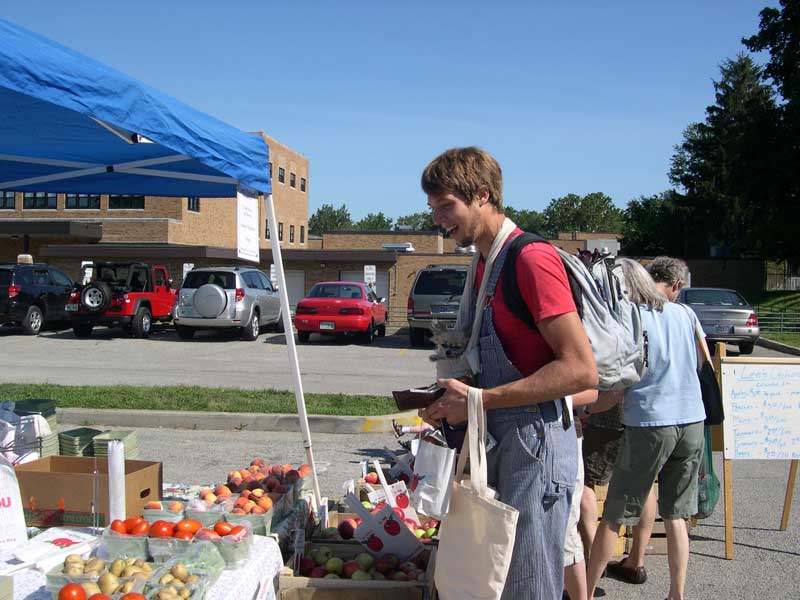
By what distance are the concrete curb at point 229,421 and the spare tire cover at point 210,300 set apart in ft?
32.0

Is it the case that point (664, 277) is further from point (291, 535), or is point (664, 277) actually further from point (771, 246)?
point (771, 246)

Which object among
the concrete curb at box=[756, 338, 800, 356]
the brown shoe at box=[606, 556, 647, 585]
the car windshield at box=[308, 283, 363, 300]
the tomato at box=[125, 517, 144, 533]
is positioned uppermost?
the car windshield at box=[308, 283, 363, 300]

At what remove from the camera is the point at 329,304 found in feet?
61.7

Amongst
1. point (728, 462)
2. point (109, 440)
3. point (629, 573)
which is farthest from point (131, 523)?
point (728, 462)

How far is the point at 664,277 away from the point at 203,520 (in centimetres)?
296

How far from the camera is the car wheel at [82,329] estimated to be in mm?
19094

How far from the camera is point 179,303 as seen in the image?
61.8 ft

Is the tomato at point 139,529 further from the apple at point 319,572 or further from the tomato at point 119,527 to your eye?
the apple at point 319,572

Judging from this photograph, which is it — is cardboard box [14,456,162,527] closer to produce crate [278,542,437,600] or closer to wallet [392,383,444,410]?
produce crate [278,542,437,600]

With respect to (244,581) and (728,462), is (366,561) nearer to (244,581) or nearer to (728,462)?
(244,581)

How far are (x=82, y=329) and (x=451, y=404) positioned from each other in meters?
18.9

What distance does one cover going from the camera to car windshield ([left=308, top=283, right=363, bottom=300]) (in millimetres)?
19719

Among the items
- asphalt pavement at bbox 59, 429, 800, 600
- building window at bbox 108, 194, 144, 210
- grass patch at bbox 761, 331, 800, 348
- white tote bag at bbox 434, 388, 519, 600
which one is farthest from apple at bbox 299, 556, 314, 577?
building window at bbox 108, 194, 144, 210

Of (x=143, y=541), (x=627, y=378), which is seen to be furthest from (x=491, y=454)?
(x=143, y=541)
